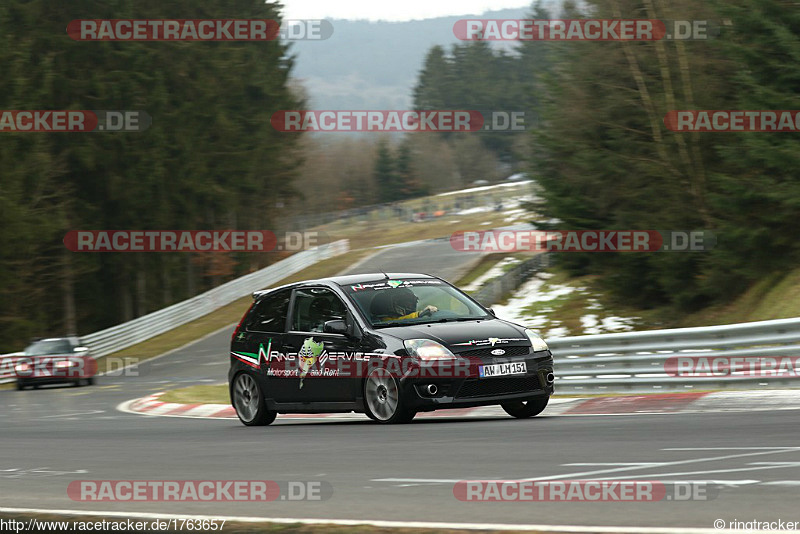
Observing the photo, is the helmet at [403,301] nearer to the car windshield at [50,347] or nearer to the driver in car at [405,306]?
the driver in car at [405,306]

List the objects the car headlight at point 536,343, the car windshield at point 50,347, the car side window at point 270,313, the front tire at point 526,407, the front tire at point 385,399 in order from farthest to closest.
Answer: the car windshield at point 50,347 < the car side window at point 270,313 < the front tire at point 526,407 < the car headlight at point 536,343 < the front tire at point 385,399

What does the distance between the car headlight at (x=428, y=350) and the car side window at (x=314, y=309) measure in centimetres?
138

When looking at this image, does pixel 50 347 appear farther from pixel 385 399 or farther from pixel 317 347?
pixel 385 399

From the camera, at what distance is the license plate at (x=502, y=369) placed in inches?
450

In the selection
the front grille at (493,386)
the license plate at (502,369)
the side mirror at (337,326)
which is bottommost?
the front grille at (493,386)

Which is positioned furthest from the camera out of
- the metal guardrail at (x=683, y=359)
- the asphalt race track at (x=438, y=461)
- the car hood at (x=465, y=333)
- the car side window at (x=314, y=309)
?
the metal guardrail at (x=683, y=359)

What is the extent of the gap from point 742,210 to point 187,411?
12454mm

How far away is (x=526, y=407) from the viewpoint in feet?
40.6

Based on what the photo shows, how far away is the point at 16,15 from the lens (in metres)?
44.4

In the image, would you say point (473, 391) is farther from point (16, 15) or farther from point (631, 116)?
point (16, 15)

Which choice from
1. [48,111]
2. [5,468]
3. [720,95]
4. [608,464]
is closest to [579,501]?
[608,464]

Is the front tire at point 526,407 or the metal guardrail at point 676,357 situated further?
the metal guardrail at point 676,357

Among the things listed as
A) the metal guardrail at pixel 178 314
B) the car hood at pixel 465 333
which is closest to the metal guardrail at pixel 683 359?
the car hood at pixel 465 333

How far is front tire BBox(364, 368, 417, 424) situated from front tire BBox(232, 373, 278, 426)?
2108 millimetres
